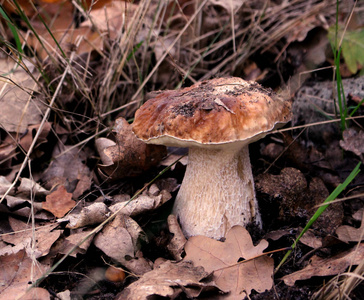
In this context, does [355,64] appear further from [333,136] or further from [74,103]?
[74,103]

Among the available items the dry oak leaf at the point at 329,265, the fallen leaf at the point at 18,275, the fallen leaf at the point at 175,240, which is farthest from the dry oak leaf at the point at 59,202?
the dry oak leaf at the point at 329,265

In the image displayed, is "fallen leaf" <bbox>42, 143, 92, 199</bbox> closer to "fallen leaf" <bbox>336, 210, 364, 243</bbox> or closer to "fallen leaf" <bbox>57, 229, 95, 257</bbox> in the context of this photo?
"fallen leaf" <bbox>57, 229, 95, 257</bbox>

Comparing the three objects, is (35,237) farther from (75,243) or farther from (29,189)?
(29,189)

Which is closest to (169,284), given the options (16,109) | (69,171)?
(69,171)

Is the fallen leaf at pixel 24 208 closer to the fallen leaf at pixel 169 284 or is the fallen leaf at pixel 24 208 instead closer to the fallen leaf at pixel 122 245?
the fallen leaf at pixel 122 245

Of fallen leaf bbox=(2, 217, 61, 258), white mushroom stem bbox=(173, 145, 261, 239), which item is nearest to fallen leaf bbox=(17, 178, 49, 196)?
fallen leaf bbox=(2, 217, 61, 258)

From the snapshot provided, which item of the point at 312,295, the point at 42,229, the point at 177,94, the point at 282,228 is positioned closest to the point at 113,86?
the point at 177,94
